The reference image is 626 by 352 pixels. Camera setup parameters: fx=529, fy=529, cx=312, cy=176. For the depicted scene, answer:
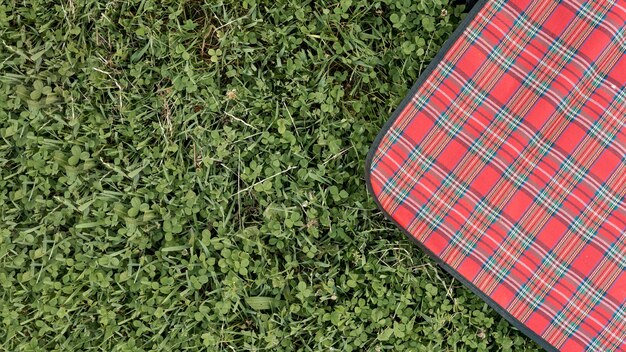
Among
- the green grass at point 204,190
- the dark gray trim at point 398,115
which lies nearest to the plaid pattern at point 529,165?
the dark gray trim at point 398,115

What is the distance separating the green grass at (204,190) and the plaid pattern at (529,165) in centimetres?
11

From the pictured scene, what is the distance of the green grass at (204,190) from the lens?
1.41m

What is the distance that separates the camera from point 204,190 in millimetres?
1421

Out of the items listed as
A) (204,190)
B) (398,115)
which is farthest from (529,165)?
(204,190)

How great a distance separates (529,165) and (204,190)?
2.76ft

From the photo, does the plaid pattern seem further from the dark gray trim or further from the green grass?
the green grass

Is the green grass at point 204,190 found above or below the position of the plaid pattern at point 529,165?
below

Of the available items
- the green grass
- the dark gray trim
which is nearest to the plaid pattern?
the dark gray trim

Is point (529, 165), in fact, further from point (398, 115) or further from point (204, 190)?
point (204, 190)

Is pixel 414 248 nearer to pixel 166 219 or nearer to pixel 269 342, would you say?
pixel 269 342

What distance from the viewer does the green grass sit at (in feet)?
4.64

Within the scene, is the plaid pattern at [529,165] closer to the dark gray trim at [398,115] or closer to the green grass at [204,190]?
the dark gray trim at [398,115]

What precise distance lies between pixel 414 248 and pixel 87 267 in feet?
2.90

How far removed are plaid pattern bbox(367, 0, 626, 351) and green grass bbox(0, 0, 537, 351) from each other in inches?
4.4
